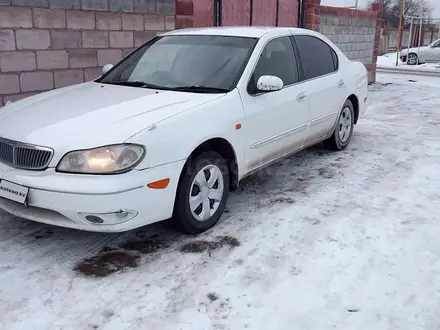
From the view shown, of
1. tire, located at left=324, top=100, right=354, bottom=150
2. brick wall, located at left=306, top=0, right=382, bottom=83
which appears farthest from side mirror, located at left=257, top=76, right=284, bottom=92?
brick wall, located at left=306, top=0, right=382, bottom=83

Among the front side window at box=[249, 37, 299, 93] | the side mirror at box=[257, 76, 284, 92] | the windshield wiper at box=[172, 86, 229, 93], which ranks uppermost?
the front side window at box=[249, 37, 299, 93]

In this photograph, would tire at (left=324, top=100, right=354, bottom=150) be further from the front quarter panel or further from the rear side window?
the front quarter panel

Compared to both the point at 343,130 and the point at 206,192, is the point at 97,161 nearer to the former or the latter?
the point at 206,192

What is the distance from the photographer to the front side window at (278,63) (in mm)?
4464

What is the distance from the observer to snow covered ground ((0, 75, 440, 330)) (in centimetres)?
279

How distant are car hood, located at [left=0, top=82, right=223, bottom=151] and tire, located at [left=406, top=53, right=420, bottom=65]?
21.6 meters

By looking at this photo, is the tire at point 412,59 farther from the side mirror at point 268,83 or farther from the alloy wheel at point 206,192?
the alloy wheel at point 206,192

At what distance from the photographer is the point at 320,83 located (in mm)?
5395

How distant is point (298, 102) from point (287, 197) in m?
0.99

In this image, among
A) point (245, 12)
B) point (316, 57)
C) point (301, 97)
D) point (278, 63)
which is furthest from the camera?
point (245, 12)

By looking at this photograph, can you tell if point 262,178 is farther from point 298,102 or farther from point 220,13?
point 220,13

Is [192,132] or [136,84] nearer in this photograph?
[192,132]

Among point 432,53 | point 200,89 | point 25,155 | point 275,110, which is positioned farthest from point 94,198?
point 432,53

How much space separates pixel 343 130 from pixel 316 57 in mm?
1220
